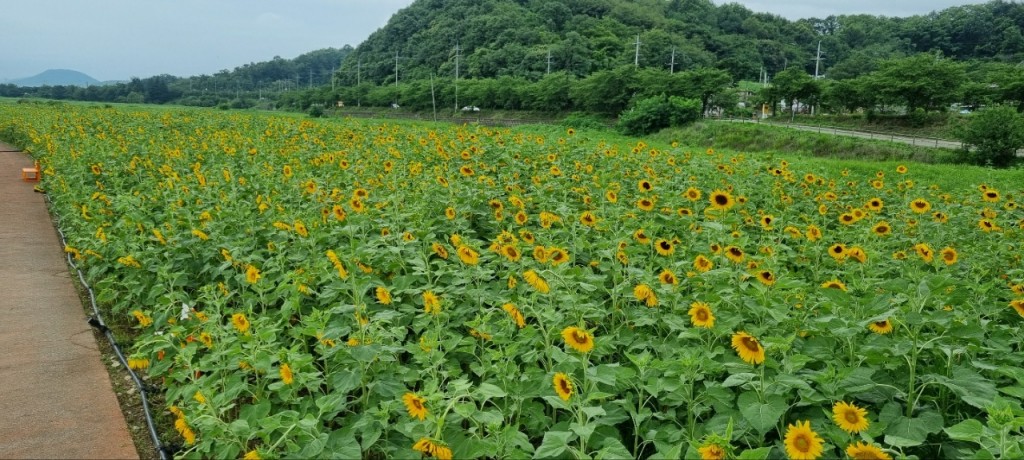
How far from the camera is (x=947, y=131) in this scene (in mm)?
24969

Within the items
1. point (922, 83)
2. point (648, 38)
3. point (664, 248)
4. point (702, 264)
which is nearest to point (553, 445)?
point (702, 264)

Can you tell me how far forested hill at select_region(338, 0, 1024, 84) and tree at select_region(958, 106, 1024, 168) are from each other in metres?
39.1

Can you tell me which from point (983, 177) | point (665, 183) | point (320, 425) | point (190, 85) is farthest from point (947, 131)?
point (190, 85)

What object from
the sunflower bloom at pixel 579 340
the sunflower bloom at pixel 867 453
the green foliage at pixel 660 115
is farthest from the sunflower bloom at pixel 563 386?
the green foliage at pixel 660 115

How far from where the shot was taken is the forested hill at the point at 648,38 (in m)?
63.2

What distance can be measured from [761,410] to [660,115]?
2665cm

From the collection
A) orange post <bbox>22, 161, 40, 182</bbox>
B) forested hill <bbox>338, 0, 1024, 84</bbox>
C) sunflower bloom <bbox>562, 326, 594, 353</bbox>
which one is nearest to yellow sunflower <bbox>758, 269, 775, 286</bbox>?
sunflower bloom <bbox>562, 326, 594, 353</bbox>

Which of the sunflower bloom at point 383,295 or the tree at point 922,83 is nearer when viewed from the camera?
the sunflower bloom at point 383,295

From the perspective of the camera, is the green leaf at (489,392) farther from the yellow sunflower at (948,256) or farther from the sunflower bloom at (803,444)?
the yellow sunflower at (948,256)

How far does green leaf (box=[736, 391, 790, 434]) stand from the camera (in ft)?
5.65

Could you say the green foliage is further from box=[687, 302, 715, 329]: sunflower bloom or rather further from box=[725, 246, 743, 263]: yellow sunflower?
box=[687, 302, 715, 329]: sunflower bloom

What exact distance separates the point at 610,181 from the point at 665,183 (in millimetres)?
510

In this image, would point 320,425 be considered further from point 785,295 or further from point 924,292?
point 924,292

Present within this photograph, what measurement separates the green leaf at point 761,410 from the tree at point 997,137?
62.2ft
